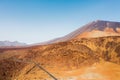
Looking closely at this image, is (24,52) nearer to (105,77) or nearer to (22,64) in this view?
(22,64)

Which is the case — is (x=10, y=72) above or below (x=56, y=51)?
below

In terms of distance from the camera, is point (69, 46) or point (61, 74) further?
point (69, 46)

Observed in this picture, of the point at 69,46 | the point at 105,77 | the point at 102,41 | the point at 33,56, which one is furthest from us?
the point at 102,41

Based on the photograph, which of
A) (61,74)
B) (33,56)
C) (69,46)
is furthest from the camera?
(69,46)

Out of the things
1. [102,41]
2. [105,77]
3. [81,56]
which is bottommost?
[105,77]

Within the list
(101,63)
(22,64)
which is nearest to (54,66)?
(22,64)

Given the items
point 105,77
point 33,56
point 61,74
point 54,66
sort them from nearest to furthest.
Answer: point 105,77 < point 61,74 < point 54,66 < point 33,56

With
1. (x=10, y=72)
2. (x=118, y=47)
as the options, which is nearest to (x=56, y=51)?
(x=10, y=72)

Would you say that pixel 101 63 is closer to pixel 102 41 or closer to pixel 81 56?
pixel 81 56

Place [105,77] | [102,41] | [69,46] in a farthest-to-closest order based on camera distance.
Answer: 1. [102,41]
2. [69,46]
3. [105,77]
